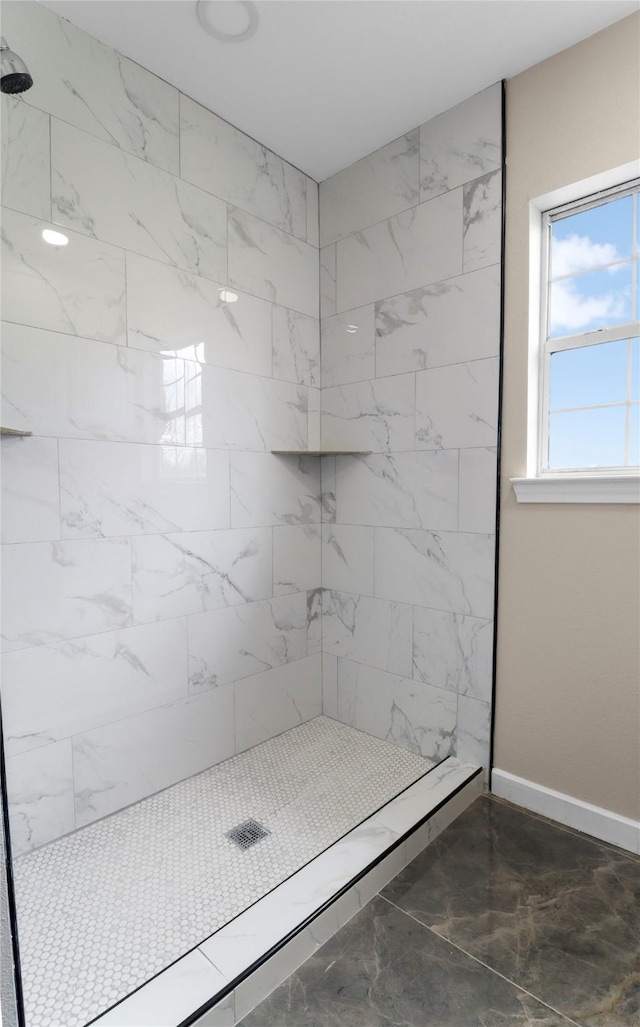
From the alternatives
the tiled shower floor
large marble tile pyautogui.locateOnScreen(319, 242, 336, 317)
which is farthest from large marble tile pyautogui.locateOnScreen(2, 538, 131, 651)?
large marble tile pyautogui.locateOnScreen(319, 242, 336, 317)

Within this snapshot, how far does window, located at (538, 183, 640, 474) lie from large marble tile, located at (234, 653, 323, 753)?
1411 mm

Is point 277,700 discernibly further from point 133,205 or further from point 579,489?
point 133,205

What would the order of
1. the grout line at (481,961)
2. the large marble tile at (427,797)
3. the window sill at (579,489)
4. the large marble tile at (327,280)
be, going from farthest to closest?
the large marble tile at (327,280) → the large marble tile at (427,797) → the window sill at (579,489) → the grout line at (481,961)

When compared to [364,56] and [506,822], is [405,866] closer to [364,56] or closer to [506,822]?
[506,822]

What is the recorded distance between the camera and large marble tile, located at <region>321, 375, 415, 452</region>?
2199 mm

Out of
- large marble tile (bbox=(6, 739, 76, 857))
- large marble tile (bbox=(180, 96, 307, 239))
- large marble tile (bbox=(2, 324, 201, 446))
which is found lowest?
large marble tile (bbox=(6, 739, 76, 857))

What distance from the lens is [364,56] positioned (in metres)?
1.77

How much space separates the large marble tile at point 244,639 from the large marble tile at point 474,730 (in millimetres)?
784

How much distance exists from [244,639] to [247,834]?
0.73 metres

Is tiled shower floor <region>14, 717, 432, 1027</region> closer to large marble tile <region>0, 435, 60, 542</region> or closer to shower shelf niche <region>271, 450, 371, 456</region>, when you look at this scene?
large marble tile <region>0, 435, 60, 542</region>

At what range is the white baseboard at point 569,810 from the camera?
1689 millimetres

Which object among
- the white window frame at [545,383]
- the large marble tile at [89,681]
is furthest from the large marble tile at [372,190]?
the large marble tile at [89,681]

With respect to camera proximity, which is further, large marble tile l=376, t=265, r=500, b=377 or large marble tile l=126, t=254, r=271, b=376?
large marble tile l=376, t=265, r=500, b=377

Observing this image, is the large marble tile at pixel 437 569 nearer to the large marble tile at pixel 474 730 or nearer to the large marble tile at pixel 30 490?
the large marble tile at pixel 474 730
